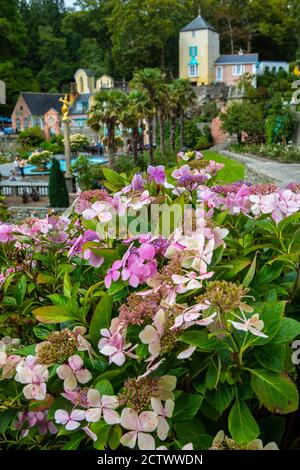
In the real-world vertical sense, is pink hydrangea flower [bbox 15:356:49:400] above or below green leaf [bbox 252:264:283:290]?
below

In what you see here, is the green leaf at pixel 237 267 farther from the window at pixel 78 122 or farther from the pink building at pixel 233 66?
the window at pixel 78 122

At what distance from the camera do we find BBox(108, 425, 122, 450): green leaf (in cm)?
96

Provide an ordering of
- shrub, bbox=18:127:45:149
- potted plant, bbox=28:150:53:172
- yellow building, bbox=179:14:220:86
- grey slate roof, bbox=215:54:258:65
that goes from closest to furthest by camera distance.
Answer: potted plant, bbox=28:150:53:172
shrub, bbox=18:127:45:149
grey slate roof, bbox=215:54:258:65
yellow building, bbox=179:14:220:86

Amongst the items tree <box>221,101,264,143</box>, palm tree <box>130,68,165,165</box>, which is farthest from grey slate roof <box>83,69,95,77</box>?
palm tree <box>130,68,165,165</box>

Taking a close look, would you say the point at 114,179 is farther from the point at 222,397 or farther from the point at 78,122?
the point at 78,122

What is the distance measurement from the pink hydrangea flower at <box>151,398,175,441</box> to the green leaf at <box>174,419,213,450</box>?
0.21 ft

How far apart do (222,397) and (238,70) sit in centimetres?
4553

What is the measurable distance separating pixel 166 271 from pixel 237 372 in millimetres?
259

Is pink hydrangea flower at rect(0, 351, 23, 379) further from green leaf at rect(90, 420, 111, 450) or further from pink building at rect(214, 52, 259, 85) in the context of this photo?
pink building at rect(214, 52, 259, 85)

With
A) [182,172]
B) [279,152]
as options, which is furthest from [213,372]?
[279,152]

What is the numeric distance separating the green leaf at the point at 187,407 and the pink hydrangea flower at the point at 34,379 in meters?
0.28

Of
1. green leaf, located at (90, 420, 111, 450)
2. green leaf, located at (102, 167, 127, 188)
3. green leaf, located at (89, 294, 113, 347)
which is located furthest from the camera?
green leaf, located at (102, 167, 127, 188)

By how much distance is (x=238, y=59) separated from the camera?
4303cm

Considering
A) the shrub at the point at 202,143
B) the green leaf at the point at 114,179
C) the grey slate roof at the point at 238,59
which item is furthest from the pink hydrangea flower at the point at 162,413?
the grey slate roof at the point at 238,59
